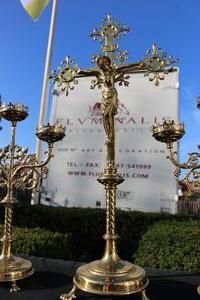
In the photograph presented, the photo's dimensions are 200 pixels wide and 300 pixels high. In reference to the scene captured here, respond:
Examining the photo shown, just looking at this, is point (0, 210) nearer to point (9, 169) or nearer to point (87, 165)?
point (87, 165)

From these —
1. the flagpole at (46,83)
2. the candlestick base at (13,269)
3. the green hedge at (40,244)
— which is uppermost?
the flagpole at (46,83)

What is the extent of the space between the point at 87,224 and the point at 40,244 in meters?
3.74

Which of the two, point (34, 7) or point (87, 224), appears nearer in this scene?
point (87, 224)

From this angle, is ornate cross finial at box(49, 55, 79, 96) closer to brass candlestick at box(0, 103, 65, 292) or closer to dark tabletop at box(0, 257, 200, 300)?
brass candlestick at box(0, 103, 65, 292)

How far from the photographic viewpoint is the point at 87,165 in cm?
871

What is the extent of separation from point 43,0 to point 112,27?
6.88 meters

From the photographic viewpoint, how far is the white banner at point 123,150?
8.22m

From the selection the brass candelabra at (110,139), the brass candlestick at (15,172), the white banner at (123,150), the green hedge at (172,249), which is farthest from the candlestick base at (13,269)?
the white banner at (123,150)

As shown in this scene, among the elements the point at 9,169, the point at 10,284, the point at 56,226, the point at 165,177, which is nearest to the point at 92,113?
the point at 165,177

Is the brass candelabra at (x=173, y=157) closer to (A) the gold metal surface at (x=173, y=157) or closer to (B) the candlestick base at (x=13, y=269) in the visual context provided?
(A) the gold metal surface at (x=173, y=157)

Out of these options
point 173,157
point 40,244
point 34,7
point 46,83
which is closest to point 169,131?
point 173,157

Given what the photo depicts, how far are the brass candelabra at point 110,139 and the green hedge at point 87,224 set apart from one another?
5079 millimetres

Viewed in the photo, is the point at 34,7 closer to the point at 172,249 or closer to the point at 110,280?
the point at 172,249

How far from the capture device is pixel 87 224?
9156 mm
